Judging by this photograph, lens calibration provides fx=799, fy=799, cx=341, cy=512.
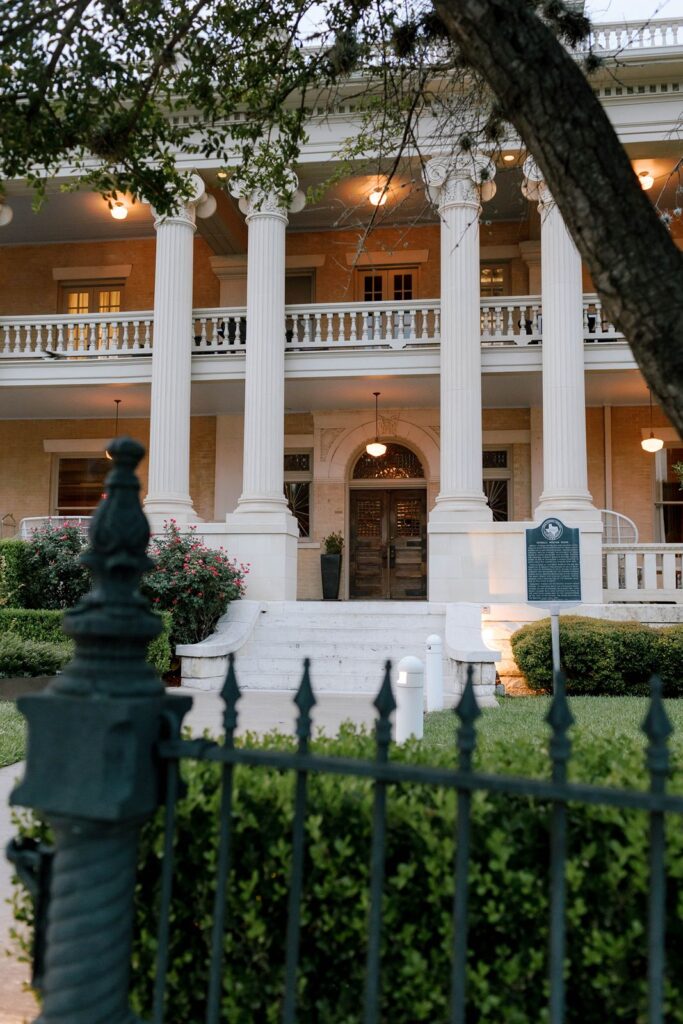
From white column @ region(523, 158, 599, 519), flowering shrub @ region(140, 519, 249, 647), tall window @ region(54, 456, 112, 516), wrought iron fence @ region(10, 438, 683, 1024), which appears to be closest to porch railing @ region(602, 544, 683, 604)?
white column @ region(523, 158, 599, 519)

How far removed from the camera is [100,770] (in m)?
1.89

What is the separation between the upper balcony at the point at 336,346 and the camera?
16.3 meters

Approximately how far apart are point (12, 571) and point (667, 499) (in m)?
14.9

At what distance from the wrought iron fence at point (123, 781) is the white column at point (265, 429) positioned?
44.6 feet

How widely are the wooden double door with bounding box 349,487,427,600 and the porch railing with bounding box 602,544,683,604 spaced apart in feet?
19.9

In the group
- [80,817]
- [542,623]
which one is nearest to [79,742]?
[80,817]

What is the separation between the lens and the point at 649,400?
1906 cm

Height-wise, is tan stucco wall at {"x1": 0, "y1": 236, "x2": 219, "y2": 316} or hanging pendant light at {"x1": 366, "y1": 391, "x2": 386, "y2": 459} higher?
tan stucco wall at {"x1": 0, "y1": 236, "x2": 219, "y2": 316}

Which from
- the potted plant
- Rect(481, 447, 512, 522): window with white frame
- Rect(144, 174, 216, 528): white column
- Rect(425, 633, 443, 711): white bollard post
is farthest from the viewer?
Rect(481, 447, 512, 522): window with white frame

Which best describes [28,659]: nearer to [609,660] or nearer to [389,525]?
[609,660]

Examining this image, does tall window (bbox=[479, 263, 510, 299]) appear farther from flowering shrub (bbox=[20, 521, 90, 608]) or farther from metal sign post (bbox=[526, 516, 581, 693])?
flowering shrub (bbox=[20, 521, 90, 608])

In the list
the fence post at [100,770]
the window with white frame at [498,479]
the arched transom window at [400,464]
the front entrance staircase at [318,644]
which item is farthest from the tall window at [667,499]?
the fence post at [100,770]

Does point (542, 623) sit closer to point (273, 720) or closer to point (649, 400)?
point (273, 720)

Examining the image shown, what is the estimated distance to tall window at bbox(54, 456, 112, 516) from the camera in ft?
70.4
